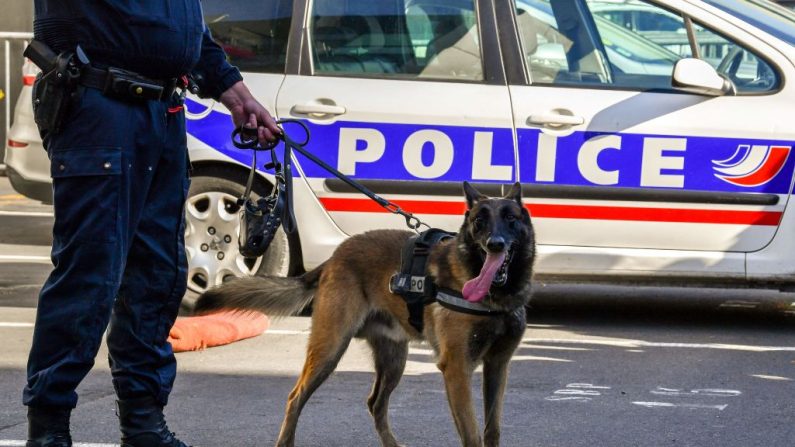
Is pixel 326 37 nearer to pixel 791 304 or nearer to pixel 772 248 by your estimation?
pixel 772 248

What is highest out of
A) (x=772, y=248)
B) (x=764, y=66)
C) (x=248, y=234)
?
(x=764, y=66)

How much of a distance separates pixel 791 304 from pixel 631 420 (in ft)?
10.3

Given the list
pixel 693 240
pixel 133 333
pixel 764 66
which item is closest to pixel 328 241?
pixel 693 240

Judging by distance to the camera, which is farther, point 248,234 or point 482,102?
point 482,102

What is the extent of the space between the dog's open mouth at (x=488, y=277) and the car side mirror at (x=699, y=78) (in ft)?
8.21

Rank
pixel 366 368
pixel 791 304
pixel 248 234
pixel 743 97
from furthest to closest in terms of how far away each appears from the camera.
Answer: pixel 791 304, pixel 743 97, pixel 366 368, pixel 248 234

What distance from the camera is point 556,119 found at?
264 inches

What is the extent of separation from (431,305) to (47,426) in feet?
4.50

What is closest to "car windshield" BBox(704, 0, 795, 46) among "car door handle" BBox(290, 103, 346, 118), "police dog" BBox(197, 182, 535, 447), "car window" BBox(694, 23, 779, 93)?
"car window" BBox(694, 23, 779, 93)

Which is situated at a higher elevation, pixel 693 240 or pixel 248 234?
pixel 248 234

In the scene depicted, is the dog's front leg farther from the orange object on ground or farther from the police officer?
the orange object on ground

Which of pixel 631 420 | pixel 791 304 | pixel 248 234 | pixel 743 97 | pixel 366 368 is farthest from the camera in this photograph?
pixel 791 304

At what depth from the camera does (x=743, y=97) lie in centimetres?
666

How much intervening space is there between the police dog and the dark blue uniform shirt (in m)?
1.16
